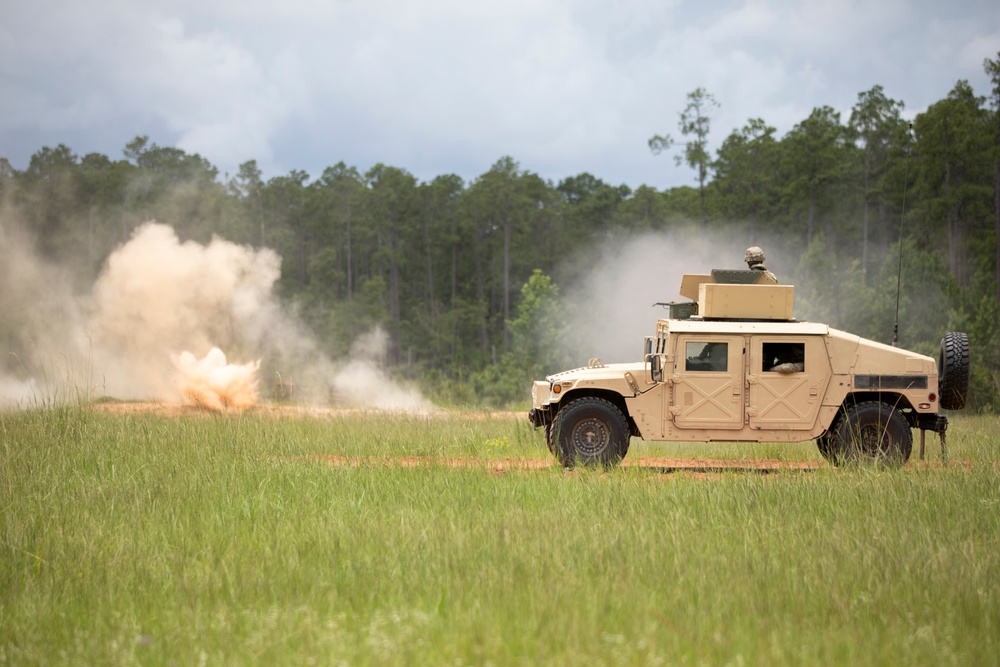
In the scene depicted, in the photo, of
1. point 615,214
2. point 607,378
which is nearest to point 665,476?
point 607,378

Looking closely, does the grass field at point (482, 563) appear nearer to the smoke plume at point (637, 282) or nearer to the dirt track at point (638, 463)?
the dirt track at point (638, 463)

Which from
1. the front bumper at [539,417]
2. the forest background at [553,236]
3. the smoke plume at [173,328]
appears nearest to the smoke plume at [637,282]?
the forest background at [553,236]

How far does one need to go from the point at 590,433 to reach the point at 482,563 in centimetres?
455

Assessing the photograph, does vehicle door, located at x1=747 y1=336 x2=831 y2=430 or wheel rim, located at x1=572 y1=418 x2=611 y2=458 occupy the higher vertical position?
vehicle door, located at x1=747 y1=336 x2=831 y2=430

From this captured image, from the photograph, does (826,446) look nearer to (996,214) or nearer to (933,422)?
(933,422)

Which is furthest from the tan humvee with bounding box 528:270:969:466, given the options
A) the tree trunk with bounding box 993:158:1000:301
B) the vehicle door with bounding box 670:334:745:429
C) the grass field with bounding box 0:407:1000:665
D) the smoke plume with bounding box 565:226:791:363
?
the tree trunk with bounding box 993:158:1000:301

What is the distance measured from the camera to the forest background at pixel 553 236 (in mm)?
37656

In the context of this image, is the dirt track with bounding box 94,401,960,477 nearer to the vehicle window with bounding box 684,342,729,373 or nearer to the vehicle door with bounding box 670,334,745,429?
the vehicle door with bounding box 670,334,745,429

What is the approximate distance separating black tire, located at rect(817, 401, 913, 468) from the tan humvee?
0.01 meters

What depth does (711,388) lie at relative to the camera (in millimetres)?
10617

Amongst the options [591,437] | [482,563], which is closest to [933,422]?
[591,437]

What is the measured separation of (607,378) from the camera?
10719 millimetres

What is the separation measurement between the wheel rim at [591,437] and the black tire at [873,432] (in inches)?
101

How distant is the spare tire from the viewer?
421 inches
